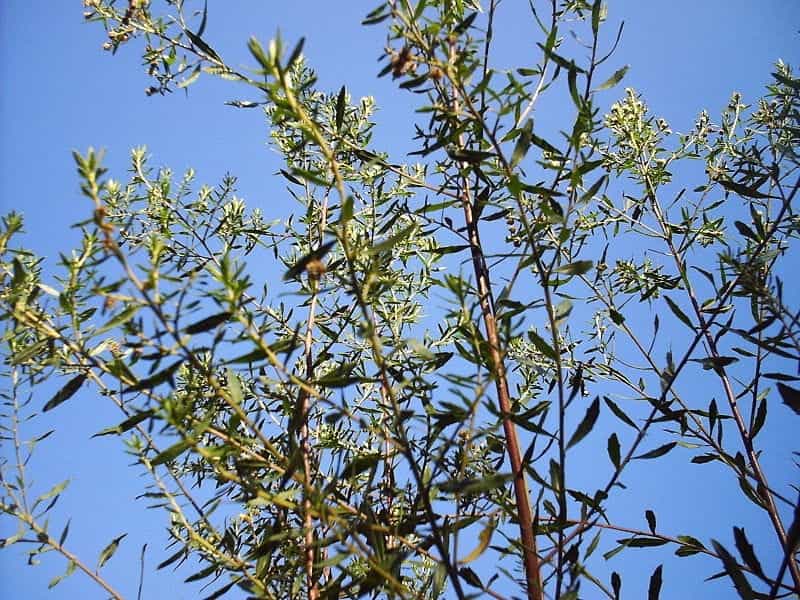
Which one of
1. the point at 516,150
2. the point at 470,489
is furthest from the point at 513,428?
the point at 516,150

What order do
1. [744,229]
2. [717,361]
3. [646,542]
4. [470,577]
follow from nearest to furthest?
[470,577] → [717,361] → [646,542] → [744,229]

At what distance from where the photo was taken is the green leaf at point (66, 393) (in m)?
1.12

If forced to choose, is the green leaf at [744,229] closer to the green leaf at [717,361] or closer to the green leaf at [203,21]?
the green leaf at [717,361]

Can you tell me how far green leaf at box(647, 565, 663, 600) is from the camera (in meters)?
1.20

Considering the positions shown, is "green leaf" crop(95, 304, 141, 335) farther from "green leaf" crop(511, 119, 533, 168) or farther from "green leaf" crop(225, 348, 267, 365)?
"green leaf" crop(511, 119, 533, 168)

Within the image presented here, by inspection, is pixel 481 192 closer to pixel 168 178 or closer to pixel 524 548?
pixel 524 548

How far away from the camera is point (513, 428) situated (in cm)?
114

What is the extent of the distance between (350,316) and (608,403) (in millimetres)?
706

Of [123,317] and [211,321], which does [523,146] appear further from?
[123,317]

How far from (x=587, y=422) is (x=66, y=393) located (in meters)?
0.85

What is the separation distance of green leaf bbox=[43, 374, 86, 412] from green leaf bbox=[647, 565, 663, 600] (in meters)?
1.05

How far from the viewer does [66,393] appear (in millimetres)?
1125

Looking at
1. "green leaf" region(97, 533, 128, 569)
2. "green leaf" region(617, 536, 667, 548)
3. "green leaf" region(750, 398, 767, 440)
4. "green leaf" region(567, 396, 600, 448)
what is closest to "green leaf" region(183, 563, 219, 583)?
"green leaf" region(97, 533, 128, 569)

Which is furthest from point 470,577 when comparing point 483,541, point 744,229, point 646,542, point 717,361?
point 744,229
